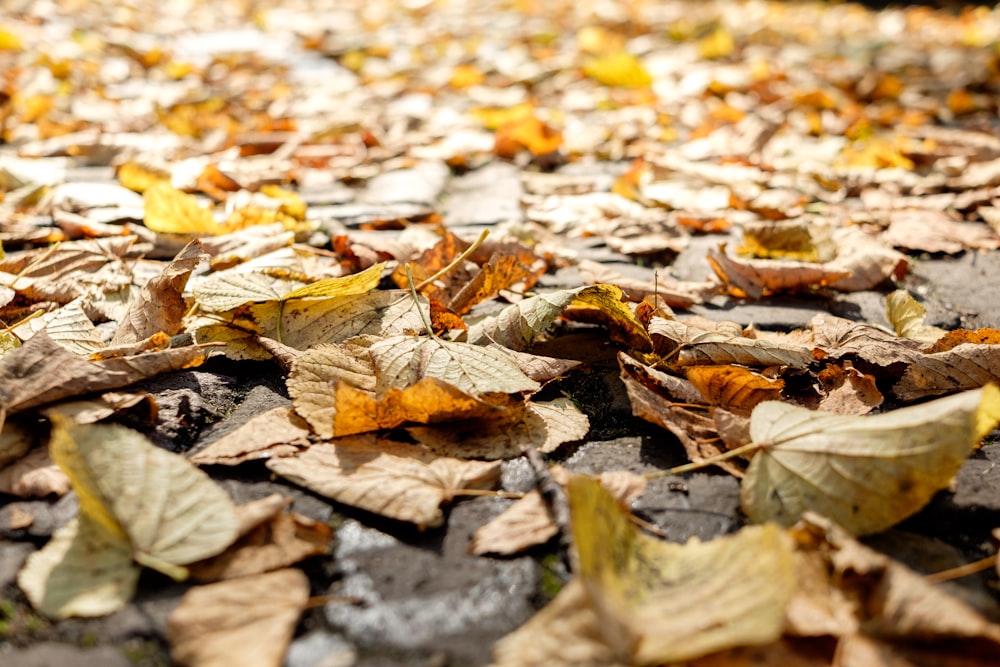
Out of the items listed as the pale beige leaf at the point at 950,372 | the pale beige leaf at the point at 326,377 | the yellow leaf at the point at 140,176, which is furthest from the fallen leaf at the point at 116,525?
the yellow leaf at the point at 140,176

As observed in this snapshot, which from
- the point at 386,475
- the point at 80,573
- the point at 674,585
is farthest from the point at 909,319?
the point at 80,573

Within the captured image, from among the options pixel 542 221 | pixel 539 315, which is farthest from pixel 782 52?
pixel 539 315

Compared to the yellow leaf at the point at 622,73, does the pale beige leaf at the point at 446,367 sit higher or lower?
higher

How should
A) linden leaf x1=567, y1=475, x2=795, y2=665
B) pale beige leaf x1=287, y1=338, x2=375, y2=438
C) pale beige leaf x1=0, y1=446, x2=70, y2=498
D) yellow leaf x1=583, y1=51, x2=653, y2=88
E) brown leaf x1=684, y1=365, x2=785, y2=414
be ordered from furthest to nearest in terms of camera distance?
1. yellow leaf x1=583, y1=51, x2=653, y2=88
2. brown leaf x1=684, y1=365, x2=785, y2=414
3. pale beige leaf x1=287, y1=338, x2=375, y2=438
4. pale beige leaf x1=0, y1=446, x2=70, y2=498
5. linden leaf x1=567, y1=475, x2=795, y2=665

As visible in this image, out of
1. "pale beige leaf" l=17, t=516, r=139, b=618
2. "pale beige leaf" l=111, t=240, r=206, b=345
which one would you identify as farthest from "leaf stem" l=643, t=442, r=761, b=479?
"pale beige leaf" l=111, t=240, r=206, b=345

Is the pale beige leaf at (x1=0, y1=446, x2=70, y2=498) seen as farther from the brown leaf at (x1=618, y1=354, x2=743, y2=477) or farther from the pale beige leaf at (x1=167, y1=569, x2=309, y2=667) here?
the brown leaf at (x1=618, y1=354, x2=743, y2=477)

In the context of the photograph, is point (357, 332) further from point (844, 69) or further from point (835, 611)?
point (844, 69)

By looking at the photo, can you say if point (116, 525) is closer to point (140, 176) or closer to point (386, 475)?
point (386, 475)

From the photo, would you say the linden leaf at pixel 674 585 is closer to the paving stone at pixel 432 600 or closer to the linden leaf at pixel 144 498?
the paving stone at pixel 432 600
